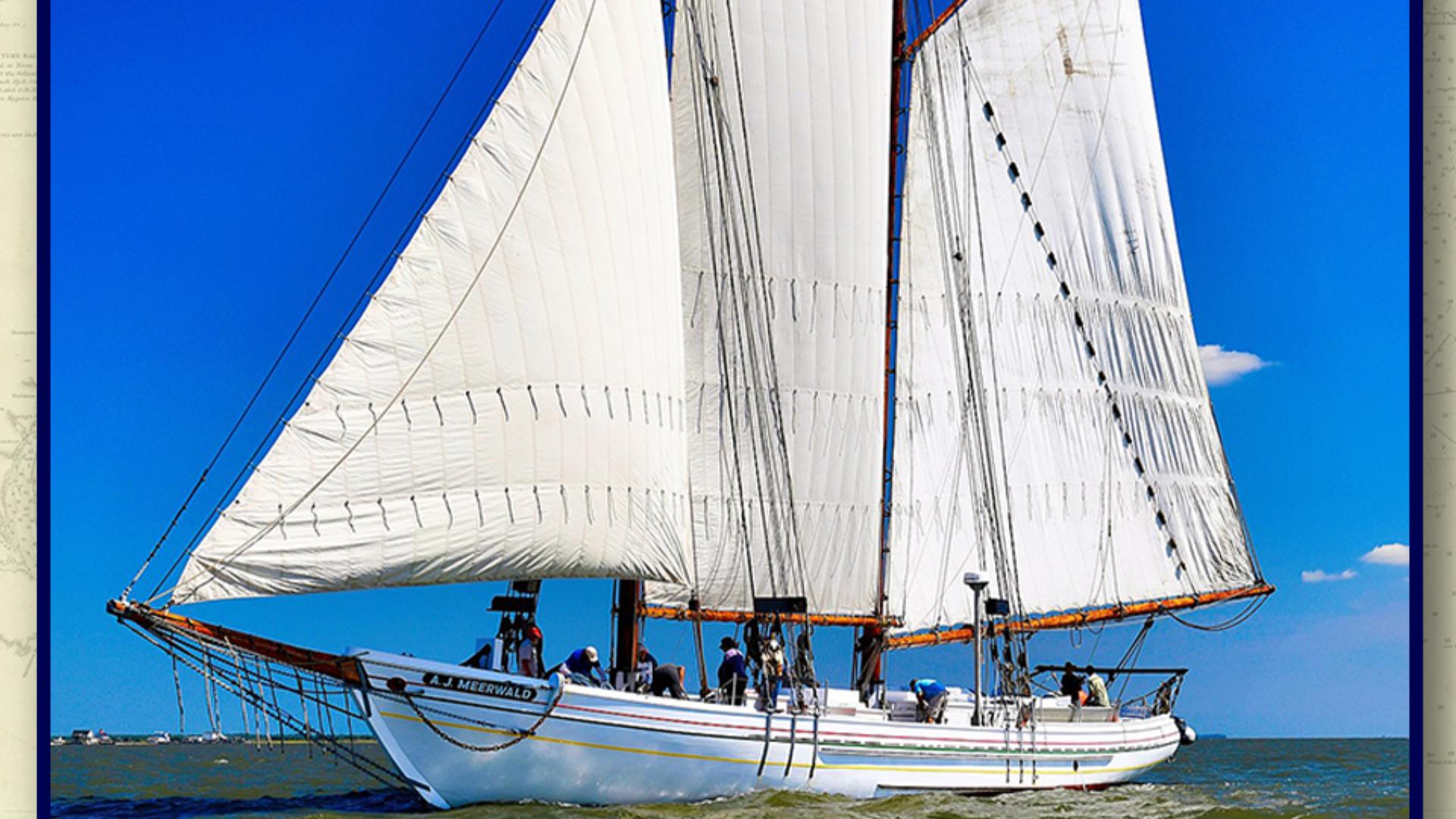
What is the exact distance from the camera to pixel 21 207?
13125mm

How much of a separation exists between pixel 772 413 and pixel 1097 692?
28.7ft

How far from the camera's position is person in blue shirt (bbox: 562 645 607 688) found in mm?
23672

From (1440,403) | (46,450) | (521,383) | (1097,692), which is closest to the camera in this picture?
(46,450)

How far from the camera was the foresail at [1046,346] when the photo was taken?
34.7 metres

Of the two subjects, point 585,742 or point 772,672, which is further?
point 772,672

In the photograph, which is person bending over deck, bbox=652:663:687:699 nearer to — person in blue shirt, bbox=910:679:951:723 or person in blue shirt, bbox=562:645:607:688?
person in blue shirt, bbox=562:645:607:688

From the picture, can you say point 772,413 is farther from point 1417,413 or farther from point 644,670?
point 1417,413

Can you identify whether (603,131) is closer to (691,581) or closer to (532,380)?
(532,380)

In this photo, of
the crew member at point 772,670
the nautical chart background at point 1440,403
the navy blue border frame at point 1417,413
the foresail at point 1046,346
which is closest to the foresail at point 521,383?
the crew member at point 772,670

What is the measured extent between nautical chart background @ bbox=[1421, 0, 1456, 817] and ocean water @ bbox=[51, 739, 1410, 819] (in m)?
5.55

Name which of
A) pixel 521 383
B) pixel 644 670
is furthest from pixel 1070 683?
pixel 521 383

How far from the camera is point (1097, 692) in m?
33.4

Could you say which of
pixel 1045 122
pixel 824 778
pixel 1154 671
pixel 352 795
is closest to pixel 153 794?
pixel 352 795

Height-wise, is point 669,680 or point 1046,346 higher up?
point 1046,346
